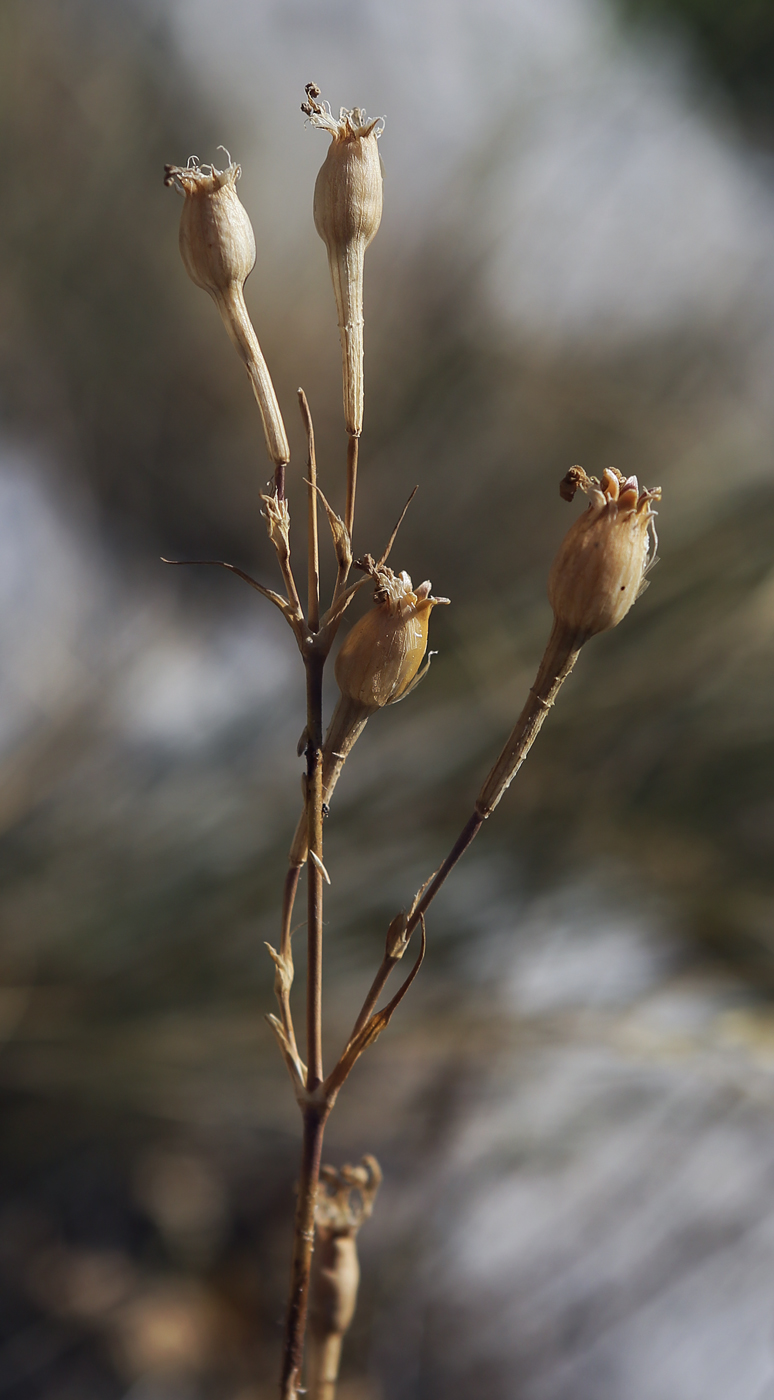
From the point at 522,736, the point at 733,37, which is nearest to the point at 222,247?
the point at 522,736

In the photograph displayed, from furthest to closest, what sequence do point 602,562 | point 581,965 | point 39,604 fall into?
point 39,604 < point 581,965 < point 602,562

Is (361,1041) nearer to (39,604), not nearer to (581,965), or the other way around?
(581,965)

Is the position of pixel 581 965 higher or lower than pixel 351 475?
lower

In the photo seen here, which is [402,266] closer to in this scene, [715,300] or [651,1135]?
[715,300]

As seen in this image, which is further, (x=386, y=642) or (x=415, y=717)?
(x=415, y=717)

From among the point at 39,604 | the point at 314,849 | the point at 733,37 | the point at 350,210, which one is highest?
the point at 733,37

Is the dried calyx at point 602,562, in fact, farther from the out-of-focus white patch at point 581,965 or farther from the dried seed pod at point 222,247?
the out-of-focus white patch at point 581,965

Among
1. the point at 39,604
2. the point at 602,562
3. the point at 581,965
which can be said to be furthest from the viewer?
the point at 39,604
